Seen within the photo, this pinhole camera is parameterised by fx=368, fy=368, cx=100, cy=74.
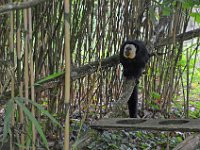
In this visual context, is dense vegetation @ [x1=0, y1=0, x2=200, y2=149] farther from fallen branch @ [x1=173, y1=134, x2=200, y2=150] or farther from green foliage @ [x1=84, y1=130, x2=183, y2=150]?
fallen branch @ [x1=173, y1=134, x2=200, y2=150]

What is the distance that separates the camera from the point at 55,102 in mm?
2416

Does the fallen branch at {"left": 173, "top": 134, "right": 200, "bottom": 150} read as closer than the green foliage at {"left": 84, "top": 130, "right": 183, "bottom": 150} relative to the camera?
Yes

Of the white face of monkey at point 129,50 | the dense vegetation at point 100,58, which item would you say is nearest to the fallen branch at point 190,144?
the dense vegetation at point 100,58

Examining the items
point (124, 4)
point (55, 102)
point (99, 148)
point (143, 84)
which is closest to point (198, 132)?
point (99, 148)

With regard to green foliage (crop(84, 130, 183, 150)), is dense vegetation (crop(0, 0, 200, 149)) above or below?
above

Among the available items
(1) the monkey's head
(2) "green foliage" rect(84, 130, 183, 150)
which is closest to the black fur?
(1) the monkey's head

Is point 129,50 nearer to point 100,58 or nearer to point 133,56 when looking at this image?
point 133,56

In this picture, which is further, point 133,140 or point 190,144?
point 133,140

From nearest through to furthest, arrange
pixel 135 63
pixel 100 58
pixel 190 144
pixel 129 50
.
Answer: pixel 190 144 → pixel 100 58 → pixel 129 50 → pixel 135 63

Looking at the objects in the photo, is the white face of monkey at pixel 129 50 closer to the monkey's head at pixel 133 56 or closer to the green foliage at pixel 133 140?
the monkey's head at pixel 133 56

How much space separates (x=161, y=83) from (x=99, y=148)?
0.88 metres

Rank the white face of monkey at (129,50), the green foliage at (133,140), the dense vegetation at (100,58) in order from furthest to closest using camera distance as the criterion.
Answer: the green foliage at (133,140) < the white face of monkey at (129,50) < the dense vegetation at (100,58)

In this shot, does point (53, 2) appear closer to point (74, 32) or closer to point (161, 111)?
point (74, 32)

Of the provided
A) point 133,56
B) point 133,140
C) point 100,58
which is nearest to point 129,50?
point 133,56
